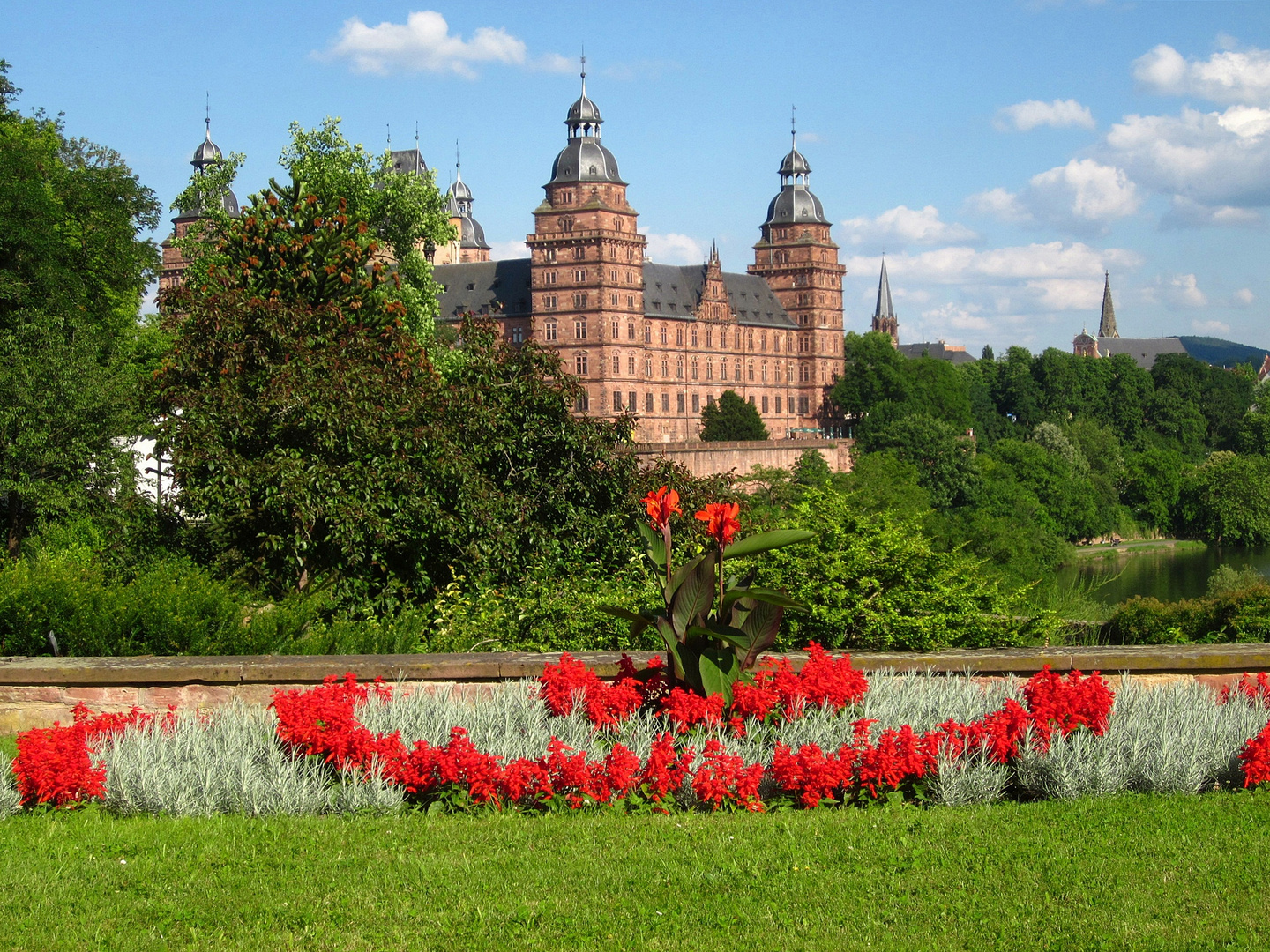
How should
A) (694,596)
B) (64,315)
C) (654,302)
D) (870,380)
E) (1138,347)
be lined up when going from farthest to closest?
(1138,347) < (870,380) < (654,302) < (64,315) < (694,596)

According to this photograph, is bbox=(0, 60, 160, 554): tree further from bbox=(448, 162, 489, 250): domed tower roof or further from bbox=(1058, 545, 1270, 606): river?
bbox=(448, 162, 489, 250): domed tower roof

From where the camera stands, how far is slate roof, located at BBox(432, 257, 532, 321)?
101m

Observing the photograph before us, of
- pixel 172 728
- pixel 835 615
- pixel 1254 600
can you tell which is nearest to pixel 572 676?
pixel 172 728

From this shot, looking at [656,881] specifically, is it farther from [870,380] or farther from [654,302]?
[870,380]

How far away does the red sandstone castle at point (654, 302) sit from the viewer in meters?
95.0

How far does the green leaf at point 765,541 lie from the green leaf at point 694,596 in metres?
0.15

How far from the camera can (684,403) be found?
340 ft

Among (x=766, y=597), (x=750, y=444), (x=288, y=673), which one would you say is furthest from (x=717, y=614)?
(x=750, y=444)

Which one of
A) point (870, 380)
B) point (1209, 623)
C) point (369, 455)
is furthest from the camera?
point (870, 380)

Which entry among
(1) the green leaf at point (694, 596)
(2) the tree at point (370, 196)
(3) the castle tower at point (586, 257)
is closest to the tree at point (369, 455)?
(1) the green leaf at point (694, 596)

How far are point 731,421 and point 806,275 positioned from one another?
23933 millimetres

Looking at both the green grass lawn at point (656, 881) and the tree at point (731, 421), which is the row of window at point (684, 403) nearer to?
the tree at point (731, 421)

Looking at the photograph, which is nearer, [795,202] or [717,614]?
[717,614]

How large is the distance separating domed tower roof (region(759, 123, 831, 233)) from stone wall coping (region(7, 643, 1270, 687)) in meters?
111
